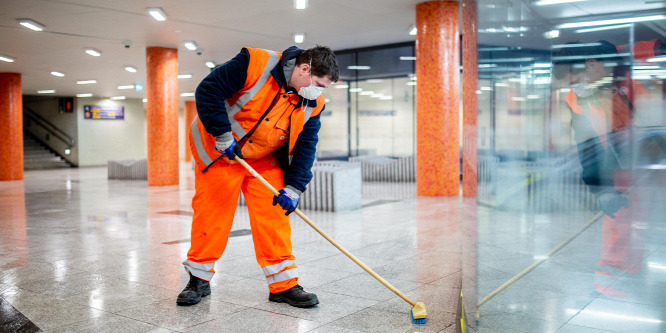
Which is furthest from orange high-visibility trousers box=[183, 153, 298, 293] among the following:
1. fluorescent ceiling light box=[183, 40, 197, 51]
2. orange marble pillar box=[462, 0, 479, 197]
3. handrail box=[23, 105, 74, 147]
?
handrail box=[23, 105, 74, 147]

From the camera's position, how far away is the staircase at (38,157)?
25.4 meters

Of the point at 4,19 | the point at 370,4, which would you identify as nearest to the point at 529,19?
the point at 370,4

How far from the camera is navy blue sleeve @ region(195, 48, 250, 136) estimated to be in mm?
3154

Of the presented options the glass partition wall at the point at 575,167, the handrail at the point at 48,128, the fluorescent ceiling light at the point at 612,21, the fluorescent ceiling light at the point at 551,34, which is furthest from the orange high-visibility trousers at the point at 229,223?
the handrail at the point at 48,128

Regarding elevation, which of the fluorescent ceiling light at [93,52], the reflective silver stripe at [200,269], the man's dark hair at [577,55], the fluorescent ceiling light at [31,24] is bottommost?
the reflective silver stripe at [200,269]

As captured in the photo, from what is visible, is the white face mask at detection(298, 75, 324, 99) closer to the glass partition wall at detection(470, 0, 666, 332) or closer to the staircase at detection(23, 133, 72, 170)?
the glass partition wall at detection(470, 0, 666, 332)

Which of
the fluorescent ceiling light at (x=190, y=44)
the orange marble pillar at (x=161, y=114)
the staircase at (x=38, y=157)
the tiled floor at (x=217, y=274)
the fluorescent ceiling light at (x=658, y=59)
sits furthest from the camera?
the staircase at (x=38, y=157)

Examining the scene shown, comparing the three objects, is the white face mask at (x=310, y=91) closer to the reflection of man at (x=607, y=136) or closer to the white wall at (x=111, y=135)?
the reflection of man at (x=607, y=136)

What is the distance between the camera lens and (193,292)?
3.42 metres

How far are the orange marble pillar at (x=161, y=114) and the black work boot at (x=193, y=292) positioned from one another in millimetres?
10772

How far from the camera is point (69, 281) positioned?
13.2 ft

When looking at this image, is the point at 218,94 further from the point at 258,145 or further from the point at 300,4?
the point at 300,4

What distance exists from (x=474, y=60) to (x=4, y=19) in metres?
10.5

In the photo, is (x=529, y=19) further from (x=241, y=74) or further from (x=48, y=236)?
(x=48, y=236)
